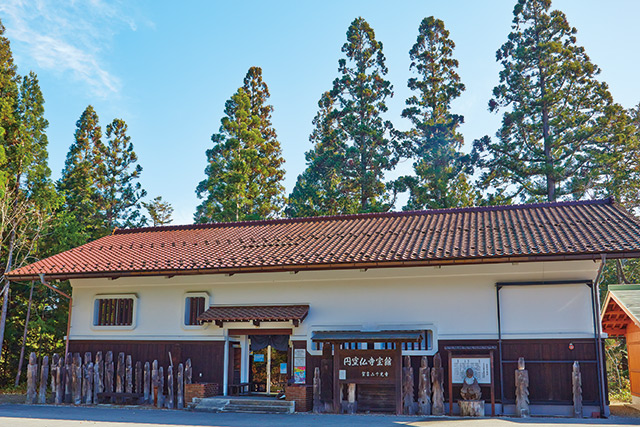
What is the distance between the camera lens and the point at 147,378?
16172 millimetres

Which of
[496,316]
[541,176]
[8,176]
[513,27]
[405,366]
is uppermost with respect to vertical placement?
[513,27]

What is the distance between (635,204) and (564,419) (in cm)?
2026

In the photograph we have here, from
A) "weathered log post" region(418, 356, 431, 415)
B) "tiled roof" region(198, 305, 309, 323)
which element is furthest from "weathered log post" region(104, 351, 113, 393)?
"weathered log post" region(418, 356, 431, 415)

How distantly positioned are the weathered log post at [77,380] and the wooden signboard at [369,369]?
7665mm

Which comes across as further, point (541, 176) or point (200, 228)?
point (541, 176)

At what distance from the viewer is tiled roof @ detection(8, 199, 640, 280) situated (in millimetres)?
14156

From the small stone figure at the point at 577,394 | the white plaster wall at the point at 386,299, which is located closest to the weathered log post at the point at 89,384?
the white plaster wall at the point at 386,299

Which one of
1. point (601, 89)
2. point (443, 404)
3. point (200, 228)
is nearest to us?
point (443, 404)

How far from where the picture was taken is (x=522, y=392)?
1347cm

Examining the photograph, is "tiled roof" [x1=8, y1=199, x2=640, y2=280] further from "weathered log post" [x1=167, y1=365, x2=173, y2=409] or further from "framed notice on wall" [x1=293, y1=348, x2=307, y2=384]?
"weathered log post" [x1=167, y1=365, x2=173, y2=409]

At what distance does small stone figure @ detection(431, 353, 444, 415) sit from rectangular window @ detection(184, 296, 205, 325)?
6845 mm

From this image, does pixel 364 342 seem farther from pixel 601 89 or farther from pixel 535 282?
pixel 601 89

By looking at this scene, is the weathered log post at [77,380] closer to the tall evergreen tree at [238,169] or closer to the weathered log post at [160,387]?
the weathered log post at [160,387]

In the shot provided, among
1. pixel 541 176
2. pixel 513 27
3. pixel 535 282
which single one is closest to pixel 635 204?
pixel 541 176
